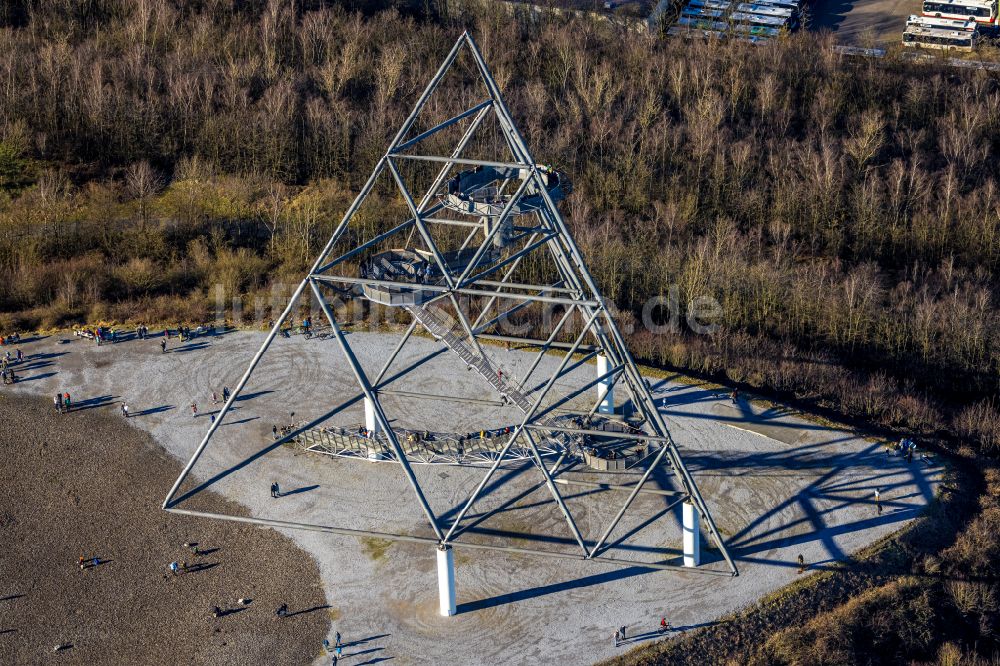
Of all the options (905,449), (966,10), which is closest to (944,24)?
(966,10)

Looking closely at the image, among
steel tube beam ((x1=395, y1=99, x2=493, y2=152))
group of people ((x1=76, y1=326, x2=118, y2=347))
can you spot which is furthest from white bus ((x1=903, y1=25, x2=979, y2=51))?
group of people ((x1=76, y1=326, x2=118, y2=347))

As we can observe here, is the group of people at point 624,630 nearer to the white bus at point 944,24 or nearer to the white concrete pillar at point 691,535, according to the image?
the white concrete pillar at point 691,535

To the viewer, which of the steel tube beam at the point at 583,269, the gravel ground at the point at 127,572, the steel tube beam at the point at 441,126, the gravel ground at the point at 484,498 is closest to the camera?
the steel tube beam at the point at 583,269

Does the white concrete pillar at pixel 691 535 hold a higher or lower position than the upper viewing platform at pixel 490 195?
lower

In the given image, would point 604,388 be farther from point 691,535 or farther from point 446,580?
point 446,580

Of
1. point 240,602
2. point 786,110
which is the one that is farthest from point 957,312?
point 240,602

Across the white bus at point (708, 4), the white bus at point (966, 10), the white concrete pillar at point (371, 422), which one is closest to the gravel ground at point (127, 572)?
the white concrete pillar at point (371, 422)
